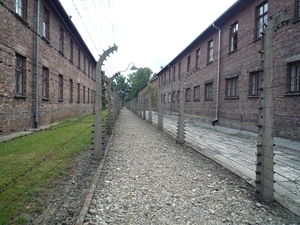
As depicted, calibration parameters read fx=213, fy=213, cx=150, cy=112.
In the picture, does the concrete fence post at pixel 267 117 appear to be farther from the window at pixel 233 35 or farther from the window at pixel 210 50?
the window at pixel 210 50

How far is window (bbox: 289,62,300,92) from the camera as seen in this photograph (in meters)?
7.79

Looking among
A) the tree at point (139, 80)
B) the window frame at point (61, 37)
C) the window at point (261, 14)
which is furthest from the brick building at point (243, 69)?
the tree at point (139, 80)

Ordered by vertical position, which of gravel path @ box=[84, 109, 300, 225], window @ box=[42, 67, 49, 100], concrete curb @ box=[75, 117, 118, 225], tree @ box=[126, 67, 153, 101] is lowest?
gravel path @ box=[84, 109, 300, 225]

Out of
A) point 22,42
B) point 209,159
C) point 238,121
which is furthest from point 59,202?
point 238,121

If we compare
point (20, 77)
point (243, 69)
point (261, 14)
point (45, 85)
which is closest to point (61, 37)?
point (45, 85)

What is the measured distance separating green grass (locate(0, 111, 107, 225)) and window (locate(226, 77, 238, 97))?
9.02 m

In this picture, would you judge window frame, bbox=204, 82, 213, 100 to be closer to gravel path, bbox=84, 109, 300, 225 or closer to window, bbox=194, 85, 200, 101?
window, bbox=194, 85, 200, 101

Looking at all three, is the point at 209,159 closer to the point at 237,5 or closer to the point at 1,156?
the point at 1,156

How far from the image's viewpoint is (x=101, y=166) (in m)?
4.57

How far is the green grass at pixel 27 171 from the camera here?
8.50ft

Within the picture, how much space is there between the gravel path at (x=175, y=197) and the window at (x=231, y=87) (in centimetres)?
827

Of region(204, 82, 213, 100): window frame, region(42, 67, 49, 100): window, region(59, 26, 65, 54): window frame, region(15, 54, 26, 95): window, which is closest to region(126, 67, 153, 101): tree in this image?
region(204, 82, 213, 100): window frame

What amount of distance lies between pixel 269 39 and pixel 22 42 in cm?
902

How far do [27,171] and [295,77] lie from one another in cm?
889
